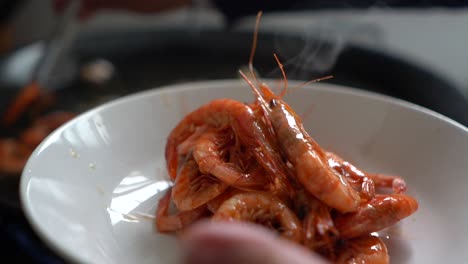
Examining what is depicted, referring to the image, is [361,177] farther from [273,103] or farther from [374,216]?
[273,103]

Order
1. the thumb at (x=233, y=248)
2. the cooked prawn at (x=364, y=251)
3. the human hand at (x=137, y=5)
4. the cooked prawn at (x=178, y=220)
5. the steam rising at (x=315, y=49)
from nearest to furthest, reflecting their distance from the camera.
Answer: the thumb at (x=233, y=248) < the cooked prawn at (x=364, y=251) < the cooked prawn at (x=178, y=220) < the steam rising at (x=315, y=49) < the human hand at (x=137, y=5)

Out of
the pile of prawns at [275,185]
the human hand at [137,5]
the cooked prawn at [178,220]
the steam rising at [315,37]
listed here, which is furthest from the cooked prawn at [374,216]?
the human hand at [137,5]

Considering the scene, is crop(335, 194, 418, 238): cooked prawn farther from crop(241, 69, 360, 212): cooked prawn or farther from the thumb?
the thumb

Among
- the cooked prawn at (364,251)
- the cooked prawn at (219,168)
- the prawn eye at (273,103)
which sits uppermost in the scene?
the prawn eye at (273,103)

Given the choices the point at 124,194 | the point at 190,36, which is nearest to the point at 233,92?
the point at 124,194

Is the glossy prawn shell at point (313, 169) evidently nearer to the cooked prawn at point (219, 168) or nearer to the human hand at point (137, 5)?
the cooked prawn at point (219, 168)

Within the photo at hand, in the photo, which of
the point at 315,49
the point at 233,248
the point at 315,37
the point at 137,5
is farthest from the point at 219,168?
the point at 137,5

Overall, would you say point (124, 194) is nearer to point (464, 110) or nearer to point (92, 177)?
point (92, 177)
